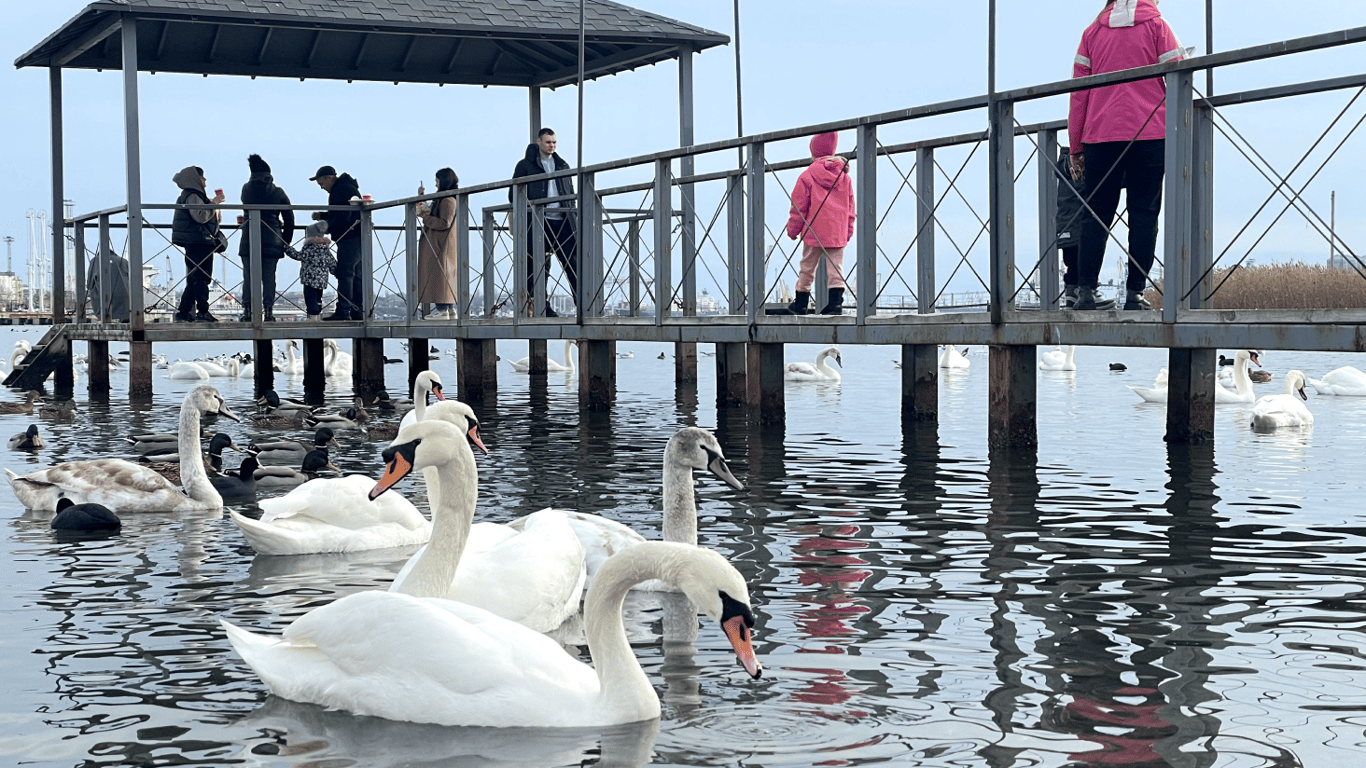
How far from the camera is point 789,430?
17.8 meters

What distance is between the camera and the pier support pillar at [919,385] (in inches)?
679

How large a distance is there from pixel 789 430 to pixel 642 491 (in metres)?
6.20

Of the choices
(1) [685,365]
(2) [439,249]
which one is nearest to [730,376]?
(2) [439,249]

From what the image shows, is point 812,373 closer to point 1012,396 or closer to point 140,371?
point 140,371

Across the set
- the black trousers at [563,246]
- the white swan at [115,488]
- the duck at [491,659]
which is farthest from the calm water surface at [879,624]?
the black trousers at [563,246]

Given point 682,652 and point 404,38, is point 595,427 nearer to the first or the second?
point 404,38

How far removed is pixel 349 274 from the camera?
2448 centimetres

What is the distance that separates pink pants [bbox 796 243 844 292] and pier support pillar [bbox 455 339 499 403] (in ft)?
24.8

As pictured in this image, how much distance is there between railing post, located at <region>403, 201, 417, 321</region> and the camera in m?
23.0

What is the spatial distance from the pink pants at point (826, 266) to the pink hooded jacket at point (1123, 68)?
4.09 metres

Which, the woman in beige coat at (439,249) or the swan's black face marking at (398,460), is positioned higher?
the woman in beige coat at (439,249)

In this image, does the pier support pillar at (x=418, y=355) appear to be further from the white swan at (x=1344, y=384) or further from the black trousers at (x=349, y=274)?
the white swan at (x=1344, y=384)

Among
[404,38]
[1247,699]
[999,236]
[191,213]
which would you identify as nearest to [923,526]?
[999,236]

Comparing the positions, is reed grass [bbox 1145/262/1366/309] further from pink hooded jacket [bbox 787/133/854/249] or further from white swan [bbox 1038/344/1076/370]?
white swan [bbox 1038/344/1076/370]
